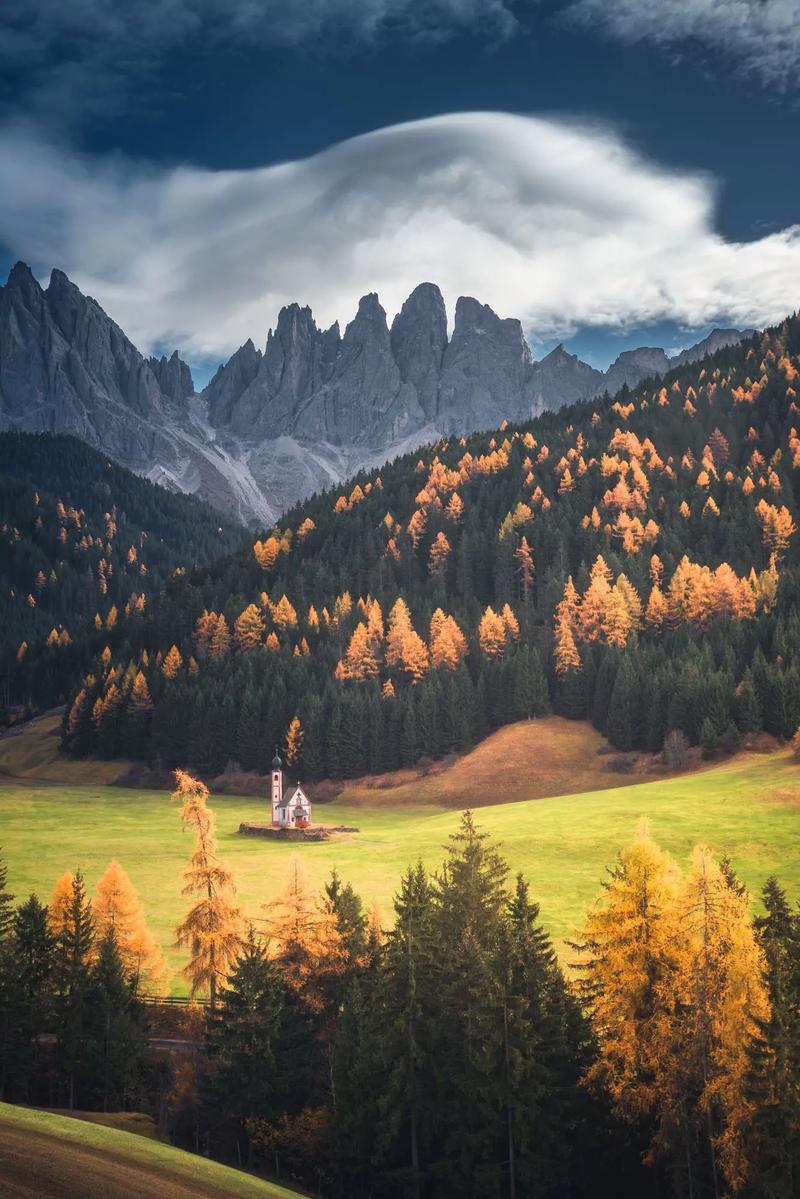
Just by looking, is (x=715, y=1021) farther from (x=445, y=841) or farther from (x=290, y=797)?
(x=290, y=797)

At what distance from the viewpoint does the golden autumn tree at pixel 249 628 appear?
167 metres

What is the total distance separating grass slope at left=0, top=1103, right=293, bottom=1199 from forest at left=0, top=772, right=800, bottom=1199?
6.65 metres

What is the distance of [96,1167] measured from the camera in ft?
80.4

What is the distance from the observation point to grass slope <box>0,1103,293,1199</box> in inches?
878

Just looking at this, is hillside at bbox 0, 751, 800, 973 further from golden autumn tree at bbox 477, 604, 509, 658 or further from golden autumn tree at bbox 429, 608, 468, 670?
golden autumn tree at bbox 477, 604, 509, 658

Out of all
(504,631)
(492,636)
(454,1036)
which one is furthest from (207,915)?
(504,631)

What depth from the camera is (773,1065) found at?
27.7 metres

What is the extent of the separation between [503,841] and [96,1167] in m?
50.3

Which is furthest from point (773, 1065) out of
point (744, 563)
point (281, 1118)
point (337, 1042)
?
point (744, 563)

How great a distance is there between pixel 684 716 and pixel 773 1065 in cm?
8223

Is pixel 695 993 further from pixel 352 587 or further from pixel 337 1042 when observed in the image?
pixel 352 587

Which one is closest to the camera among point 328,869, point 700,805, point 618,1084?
point 618,1084

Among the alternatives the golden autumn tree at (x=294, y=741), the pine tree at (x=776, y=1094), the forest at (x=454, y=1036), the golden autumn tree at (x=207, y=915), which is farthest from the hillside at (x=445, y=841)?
the pine tree at (x=776, y=1094)

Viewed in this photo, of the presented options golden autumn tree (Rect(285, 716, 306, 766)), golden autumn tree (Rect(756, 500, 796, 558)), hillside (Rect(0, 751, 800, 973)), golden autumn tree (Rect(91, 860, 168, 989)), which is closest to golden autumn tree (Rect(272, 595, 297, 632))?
golden autumn tree (Rect(285, 716, 306, 766))
